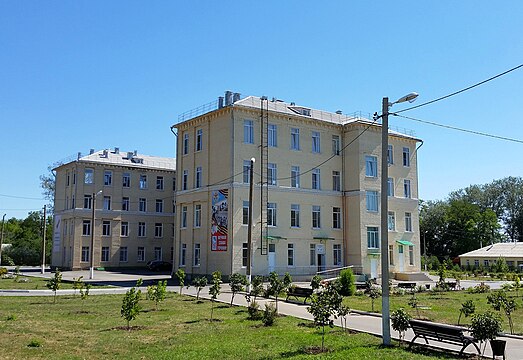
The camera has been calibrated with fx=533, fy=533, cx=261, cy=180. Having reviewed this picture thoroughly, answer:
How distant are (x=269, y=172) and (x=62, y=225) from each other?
30321 millimetres

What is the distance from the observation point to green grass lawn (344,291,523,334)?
63.7 ft

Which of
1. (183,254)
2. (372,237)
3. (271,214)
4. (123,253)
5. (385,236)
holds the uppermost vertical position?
(271,214)

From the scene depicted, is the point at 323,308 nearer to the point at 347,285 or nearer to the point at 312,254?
the point at 347,285

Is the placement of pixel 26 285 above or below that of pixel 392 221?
below

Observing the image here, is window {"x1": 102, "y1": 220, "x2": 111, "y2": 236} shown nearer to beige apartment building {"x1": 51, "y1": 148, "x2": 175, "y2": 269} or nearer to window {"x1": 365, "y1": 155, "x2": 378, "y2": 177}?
beige apartment building {"x1": 51, "y1": 148, "x2": 175, "y2": 269}

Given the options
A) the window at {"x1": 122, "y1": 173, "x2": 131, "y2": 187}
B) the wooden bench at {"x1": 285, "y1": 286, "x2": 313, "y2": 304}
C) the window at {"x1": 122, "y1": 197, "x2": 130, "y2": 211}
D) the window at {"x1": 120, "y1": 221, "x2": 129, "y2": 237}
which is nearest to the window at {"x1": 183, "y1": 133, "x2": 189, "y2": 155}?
the window at {"x1": 122, "y1": 173, "x2": 131, "y2": 187}

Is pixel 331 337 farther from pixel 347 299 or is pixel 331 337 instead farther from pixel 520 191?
pixel 520 191

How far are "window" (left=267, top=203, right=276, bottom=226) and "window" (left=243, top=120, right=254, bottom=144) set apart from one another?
5.22m

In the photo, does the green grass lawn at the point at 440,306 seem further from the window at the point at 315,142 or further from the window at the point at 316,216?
the window at the point at 315,142

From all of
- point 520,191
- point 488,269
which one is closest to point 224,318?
point 488,269

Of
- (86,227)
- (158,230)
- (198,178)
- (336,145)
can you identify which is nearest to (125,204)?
(158,230)

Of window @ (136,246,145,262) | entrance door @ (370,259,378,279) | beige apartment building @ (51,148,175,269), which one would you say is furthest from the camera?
window @ (136,246,145,262)

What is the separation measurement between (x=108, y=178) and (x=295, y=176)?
26297 mm

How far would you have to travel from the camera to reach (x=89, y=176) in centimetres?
5944
